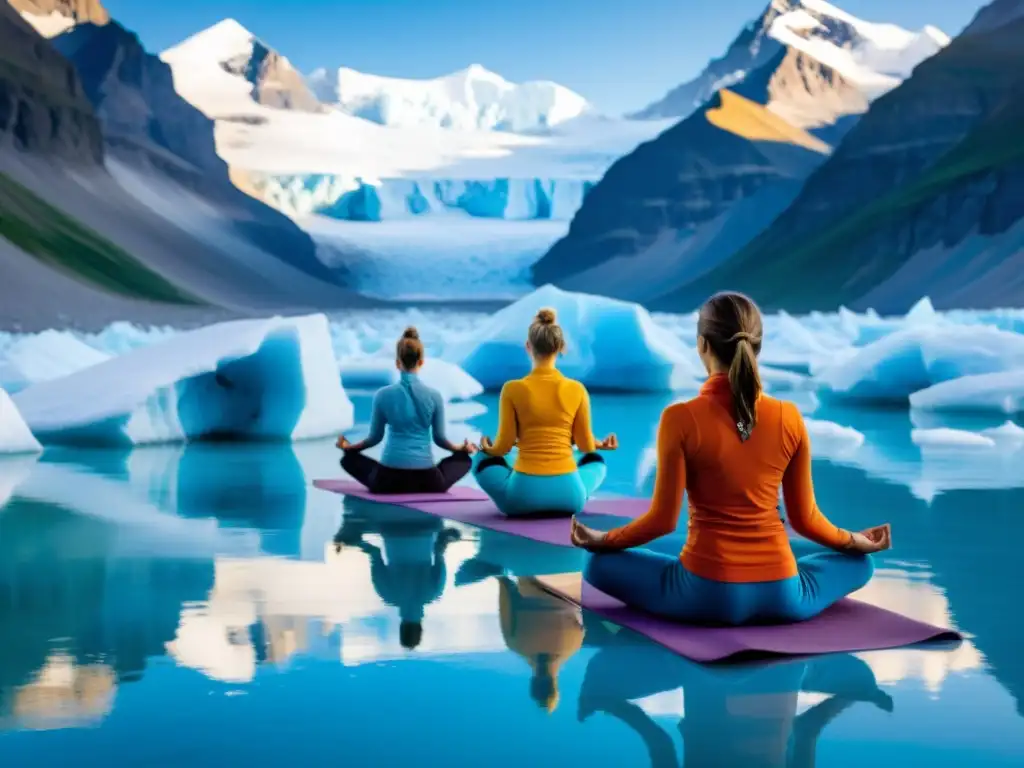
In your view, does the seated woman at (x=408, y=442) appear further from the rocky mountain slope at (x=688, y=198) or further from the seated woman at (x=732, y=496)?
the rocky mountain slope at (x=688, y=198)

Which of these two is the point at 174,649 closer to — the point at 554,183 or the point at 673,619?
the point at 673,619

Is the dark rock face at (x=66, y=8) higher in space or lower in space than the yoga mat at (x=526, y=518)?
higher

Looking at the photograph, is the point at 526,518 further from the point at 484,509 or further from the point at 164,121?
the point at 164,121

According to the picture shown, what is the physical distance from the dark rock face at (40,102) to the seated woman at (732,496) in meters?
69.9

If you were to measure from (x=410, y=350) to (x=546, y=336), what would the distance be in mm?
782

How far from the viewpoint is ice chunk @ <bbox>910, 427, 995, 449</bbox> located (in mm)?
9755

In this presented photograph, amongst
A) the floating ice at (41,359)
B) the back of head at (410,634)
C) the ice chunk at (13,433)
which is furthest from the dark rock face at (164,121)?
the back of head at (410,634)

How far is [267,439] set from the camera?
10039 millimetres

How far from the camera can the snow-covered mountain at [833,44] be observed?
131625mm

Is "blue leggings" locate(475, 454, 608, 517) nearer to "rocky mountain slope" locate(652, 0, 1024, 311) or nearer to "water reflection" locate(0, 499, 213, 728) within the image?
"water reflection" locate(0, 499, 213, 728)


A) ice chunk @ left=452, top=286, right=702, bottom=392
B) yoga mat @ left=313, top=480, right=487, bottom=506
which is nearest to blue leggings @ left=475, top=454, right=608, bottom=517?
yoga mat @ left=313, top=480, right=487, bottom=506

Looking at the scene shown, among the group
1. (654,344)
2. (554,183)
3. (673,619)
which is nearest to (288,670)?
(673,619)

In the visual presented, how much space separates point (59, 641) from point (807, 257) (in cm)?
6418

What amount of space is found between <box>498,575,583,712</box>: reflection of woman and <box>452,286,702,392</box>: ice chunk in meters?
13.3
